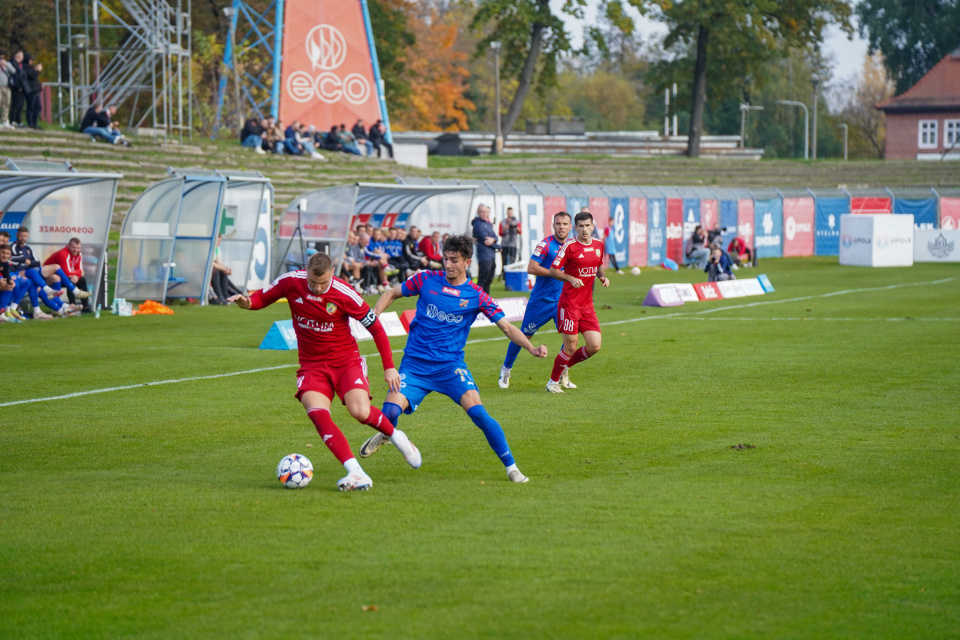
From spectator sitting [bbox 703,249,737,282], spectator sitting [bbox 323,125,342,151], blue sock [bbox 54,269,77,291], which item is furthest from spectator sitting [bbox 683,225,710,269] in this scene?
blue sock [bbox 54,269,77,291]

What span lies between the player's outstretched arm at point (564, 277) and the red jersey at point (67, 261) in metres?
12.5

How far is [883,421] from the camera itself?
10.9m

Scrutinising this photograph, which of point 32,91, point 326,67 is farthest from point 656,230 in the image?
point 32,91

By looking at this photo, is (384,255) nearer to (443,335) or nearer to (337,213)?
(337,213)

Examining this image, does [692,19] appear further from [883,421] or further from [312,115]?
[883,421]

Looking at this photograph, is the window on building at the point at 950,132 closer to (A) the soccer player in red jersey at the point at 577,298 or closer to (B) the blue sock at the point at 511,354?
(A) the soccer player in red jersey at the point at 577,298

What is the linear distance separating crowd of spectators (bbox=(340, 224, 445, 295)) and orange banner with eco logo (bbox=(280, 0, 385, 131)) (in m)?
16.3

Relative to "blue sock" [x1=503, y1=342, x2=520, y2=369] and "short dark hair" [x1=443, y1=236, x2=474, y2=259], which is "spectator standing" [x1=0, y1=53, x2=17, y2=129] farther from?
"short dark hair" [x1=443, y1=236, x2=474, y2=259]

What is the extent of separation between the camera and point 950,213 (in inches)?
1938

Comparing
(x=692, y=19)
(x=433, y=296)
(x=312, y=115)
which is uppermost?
(x=692, y=19)

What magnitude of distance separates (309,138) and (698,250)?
1439 cm

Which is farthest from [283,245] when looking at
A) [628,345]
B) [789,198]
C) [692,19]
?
[692,19]

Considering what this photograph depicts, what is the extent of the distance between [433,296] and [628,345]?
Result: 9172 millimetres

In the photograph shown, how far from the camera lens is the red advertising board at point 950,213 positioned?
48.8m
